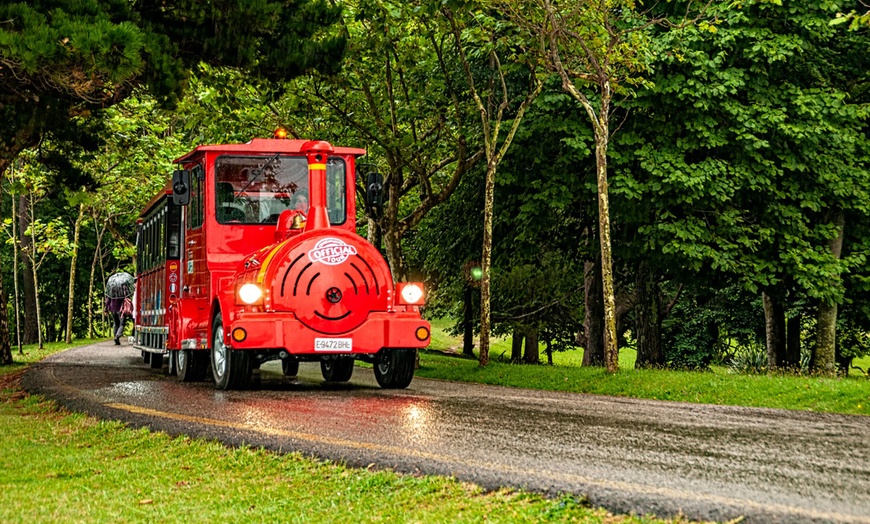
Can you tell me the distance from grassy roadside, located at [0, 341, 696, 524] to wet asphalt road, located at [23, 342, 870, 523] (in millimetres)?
305

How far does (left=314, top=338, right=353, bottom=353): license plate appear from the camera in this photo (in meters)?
13.5

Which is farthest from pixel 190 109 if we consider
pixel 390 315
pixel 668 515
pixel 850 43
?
pixel 668 515

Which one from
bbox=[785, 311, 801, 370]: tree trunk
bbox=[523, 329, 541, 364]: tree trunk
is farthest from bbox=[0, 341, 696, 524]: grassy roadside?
bbox=[523, 329, 541, 364]: tree trunk

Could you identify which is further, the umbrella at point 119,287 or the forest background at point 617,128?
the umbrella at point 119,287

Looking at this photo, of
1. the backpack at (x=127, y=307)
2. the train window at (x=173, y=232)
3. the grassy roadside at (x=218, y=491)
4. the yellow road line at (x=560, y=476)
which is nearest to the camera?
the yellow road line at (x=560, y=476)

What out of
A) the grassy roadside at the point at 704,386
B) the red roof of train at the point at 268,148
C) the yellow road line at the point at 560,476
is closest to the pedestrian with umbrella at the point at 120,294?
the grassy roadside at the point at 704,386

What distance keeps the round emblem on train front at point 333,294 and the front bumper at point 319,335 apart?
453 millimetres

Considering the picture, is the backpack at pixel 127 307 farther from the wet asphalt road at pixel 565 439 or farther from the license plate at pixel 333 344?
the license plate at pixel 333 344

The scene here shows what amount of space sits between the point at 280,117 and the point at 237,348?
36.4 ft

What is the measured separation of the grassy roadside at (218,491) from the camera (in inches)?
237

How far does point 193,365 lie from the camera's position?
16406mm

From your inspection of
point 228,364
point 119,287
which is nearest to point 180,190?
point 228,364

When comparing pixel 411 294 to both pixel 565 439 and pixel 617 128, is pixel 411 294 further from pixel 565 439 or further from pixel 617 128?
pixel 617 128

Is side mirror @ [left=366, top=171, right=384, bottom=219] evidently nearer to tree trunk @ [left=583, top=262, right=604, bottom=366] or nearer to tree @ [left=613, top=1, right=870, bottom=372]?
tree @ [left=613, top=1, right=870, bottom=372]
